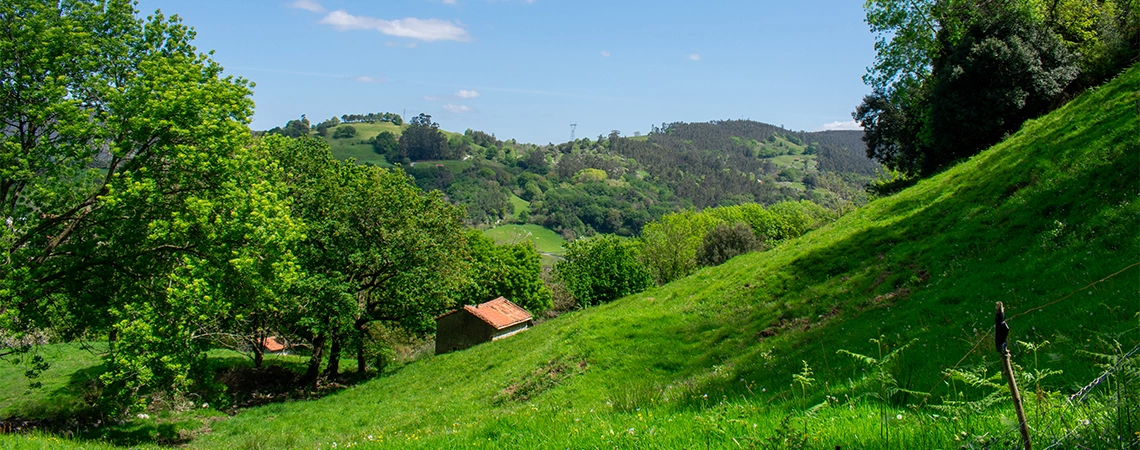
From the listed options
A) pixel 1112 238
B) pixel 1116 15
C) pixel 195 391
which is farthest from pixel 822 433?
pixel 1116 15

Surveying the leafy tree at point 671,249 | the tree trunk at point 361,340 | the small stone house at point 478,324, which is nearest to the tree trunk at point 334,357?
the tree trunk at point 361,340

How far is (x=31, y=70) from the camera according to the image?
16.1 metres

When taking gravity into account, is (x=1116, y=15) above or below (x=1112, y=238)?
above

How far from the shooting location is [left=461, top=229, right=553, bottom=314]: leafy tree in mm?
62938

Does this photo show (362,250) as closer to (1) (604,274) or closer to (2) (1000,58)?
(2) (1000,58)

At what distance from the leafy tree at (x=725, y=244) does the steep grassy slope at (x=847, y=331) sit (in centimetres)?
4925

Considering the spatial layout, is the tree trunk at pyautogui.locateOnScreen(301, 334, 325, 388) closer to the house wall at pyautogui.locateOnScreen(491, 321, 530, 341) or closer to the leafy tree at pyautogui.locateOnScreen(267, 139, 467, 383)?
the leafy tree at pyautogui.locateOnScreen(267, 139, 467, 383)

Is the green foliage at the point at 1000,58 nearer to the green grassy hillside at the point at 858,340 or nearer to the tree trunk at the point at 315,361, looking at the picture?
the green grassy hillside at the point at 858,340

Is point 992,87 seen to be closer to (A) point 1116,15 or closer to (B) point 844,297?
(A) point 1116,15

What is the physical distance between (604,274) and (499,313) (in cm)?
2286

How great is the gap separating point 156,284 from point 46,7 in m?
7.83

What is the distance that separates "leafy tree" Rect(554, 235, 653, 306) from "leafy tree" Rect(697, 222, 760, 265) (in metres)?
9.09

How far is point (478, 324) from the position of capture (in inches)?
1941

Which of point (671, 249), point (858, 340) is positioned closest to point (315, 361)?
point (858, 340)
